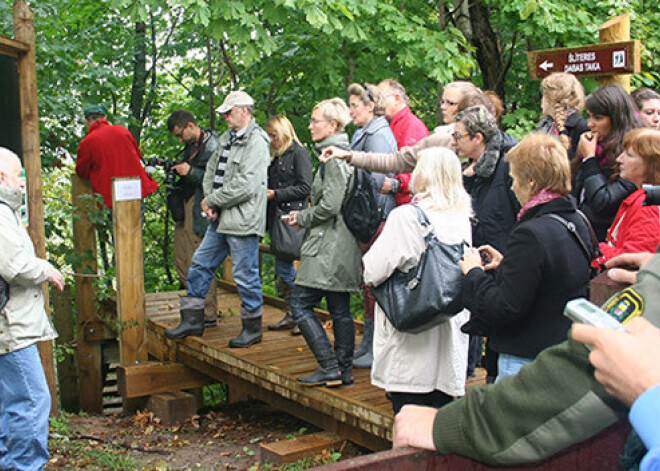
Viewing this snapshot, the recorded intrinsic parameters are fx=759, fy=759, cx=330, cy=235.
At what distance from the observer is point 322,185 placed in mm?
5035

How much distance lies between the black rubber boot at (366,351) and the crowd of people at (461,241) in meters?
0.01

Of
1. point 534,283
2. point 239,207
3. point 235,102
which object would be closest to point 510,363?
point 534,283

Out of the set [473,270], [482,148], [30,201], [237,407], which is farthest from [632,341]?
[237,407]

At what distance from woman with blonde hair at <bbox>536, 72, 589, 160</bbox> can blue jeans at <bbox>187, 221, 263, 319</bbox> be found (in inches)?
101

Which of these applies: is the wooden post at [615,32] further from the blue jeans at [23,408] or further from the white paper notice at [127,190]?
the blue jeans at [23,408]

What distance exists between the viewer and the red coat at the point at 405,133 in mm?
5449

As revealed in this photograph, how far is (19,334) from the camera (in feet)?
14.1

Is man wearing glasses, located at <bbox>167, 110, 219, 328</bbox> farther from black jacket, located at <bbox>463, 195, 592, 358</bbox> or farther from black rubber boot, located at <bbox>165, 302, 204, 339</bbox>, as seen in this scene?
black jacket, located at <bbox>463, 195, 592, 358</bbox>

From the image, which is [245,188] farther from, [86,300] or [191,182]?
[86,300]

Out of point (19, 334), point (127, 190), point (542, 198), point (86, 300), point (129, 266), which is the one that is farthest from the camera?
point (86, 300)

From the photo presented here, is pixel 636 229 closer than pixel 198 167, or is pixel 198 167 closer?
pixel 636 229

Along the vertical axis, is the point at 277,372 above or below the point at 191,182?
below

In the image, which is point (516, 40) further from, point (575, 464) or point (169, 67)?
point (575, 464)

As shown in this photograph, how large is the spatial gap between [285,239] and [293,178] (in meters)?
0.53
